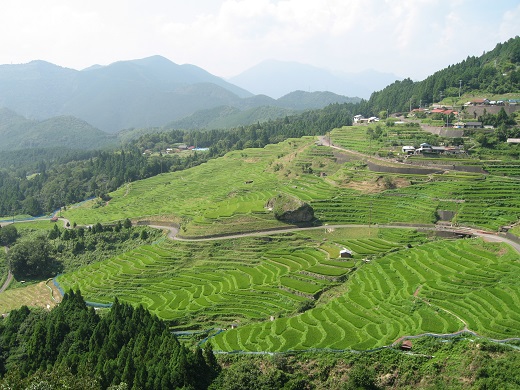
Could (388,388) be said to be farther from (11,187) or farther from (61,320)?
(11,187)

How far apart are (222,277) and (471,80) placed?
84.0 metres

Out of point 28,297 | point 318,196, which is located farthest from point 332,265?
point 28,297

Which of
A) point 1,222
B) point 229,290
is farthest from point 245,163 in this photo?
point 229,290

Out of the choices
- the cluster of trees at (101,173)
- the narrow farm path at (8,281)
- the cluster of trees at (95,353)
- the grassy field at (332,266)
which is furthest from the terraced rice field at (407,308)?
the cluster of trees at (101,173)

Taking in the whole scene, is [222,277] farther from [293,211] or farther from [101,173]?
[101,173]

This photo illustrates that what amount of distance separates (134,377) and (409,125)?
73820 mm

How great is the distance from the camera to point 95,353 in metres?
32.3

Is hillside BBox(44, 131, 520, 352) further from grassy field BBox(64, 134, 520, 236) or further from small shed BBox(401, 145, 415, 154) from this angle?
small shed BBox(401, 145, 415, 154)

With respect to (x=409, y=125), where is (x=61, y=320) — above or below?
below

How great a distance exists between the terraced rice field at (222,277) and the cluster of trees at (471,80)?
64928 millimetres

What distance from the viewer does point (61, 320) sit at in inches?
1485

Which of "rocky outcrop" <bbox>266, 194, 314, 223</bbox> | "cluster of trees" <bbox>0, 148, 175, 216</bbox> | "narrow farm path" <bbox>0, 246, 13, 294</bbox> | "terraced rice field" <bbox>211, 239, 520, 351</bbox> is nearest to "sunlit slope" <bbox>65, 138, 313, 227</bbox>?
"rocky outcrop" <bbox>266, 194, 314, 223</bbox>

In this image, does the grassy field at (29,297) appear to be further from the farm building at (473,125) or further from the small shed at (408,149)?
the farm building at (473,125)

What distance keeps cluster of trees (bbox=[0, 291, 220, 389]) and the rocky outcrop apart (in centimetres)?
2554
